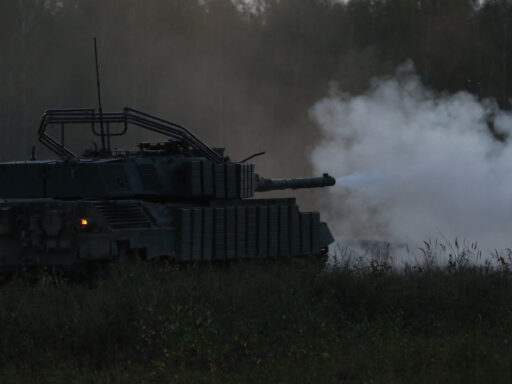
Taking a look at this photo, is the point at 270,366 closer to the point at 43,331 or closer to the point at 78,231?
the point at 43,331

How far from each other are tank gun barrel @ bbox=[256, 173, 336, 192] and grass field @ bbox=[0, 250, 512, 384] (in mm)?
6151

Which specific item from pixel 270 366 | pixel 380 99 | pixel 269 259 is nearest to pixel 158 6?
pixel 380 99

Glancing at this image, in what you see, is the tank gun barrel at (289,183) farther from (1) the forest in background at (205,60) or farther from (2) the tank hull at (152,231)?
(1) the forest in background at (205,60)

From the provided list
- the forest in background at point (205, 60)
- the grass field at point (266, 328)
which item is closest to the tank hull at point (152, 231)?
the grass field at point (266, 328)

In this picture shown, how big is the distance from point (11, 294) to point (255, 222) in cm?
600

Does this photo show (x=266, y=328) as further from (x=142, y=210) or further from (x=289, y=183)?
Result: (x=289, y=183)

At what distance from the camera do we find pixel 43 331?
11.7 metres

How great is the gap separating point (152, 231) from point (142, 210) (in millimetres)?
386

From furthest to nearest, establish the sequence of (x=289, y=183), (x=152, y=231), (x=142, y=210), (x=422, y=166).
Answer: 1. (x=422, y=166)
2. (x=289, y=183)
3. (x=142, y=210)
4. (x=152, y=231)

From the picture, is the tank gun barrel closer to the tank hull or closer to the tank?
the tank

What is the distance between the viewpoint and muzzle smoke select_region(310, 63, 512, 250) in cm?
2856

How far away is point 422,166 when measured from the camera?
29.6 metres

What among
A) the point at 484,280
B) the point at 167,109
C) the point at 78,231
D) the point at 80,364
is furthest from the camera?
the point at 167,109

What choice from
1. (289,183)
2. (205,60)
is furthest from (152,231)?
(205,60)
